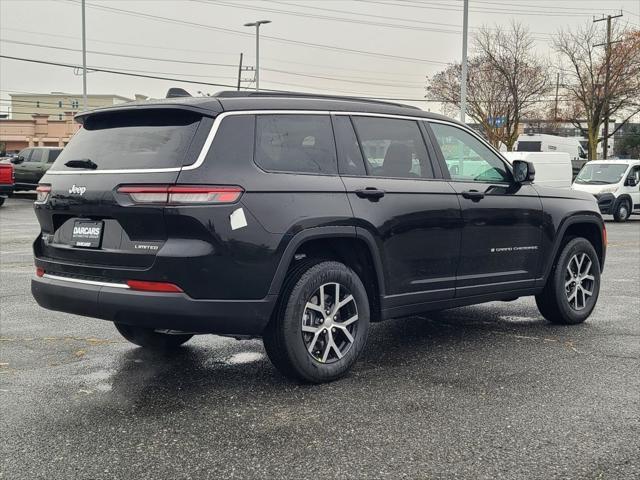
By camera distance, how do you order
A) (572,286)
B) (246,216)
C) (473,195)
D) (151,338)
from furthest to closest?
(572,286), (473,195), (151,338), (246,216)

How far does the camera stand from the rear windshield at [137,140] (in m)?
4.42

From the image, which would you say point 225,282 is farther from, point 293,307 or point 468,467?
point 468,467

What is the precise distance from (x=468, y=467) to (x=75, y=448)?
1.87 metres

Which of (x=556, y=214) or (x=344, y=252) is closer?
(x=344, y=252)

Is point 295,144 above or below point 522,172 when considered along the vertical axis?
above

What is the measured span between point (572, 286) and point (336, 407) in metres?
3.33

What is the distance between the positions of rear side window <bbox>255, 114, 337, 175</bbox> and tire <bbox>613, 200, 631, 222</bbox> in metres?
19.6

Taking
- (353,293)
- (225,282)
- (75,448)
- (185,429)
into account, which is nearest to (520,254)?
(353,293)

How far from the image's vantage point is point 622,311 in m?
7.48

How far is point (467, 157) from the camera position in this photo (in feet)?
19.8

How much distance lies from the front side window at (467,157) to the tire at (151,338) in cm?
237

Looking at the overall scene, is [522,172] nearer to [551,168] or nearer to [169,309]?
[169,309]

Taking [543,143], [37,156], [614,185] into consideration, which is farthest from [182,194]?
[543,143]

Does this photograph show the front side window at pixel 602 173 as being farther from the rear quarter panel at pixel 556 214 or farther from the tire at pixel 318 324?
the tire at pixel 318 324
